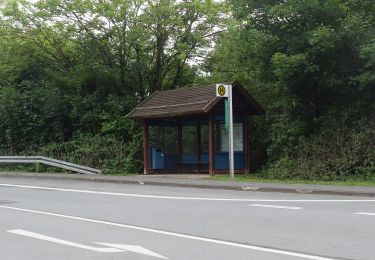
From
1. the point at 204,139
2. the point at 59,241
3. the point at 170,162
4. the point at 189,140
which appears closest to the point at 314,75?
the point at 204,139

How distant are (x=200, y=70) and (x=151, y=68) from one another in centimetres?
280

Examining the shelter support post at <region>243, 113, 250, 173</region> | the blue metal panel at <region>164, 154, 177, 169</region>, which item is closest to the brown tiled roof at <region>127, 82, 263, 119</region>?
the shelter support post at <region>243, 113, 250, 173</region>

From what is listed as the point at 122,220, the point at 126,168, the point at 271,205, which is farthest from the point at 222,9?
the point at 122,220

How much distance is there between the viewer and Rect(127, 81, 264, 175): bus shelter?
23.2 m

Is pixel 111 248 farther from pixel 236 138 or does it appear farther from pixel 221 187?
pixel 236 138

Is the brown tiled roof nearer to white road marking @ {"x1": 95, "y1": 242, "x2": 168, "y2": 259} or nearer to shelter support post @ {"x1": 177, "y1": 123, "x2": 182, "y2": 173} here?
shelter support post @ {"x1": 177, "y1": 123, "x2": 182, "y2": 173}

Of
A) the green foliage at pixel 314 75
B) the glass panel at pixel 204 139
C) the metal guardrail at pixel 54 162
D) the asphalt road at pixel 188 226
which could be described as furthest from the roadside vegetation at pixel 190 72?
the asphalt road at pixel 188 226

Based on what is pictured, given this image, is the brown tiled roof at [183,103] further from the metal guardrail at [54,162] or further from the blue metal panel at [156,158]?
the metal guardrail at [54,162]

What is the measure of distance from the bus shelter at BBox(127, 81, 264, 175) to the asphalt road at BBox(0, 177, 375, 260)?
253 inches

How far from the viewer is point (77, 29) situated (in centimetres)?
2906

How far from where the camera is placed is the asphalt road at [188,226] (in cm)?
820

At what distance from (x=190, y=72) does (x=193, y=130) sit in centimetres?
619

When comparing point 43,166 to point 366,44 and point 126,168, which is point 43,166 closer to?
point 126,168

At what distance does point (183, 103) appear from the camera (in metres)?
23.8
